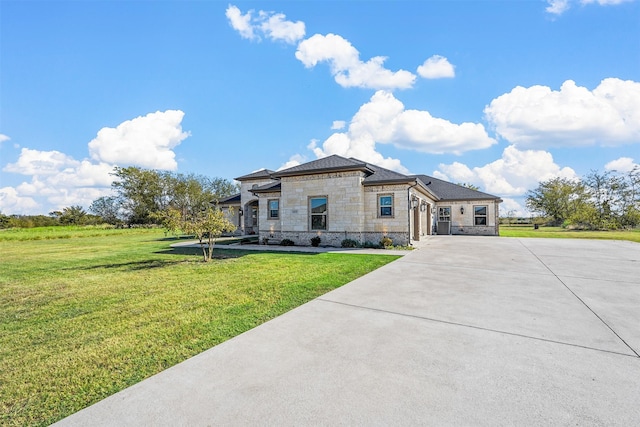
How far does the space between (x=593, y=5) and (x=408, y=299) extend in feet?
39.2

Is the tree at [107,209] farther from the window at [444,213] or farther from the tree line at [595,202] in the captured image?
the tree line at [595,202]

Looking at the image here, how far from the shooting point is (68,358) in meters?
3.19

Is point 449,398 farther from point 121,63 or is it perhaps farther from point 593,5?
point 121,63

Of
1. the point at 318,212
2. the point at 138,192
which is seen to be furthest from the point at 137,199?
the point at 318,212

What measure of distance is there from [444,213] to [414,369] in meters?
23.3

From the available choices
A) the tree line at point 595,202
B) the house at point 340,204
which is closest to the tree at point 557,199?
the tree line at point 595,202

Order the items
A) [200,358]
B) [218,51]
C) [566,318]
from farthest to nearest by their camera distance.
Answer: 1. [218,51]
2. [566,318]
3. [200,358]

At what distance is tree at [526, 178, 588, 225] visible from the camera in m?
36.2

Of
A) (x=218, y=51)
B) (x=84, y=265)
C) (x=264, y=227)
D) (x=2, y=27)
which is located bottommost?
(x=84, y=265)

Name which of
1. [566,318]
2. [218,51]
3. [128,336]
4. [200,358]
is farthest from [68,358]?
[218,51]

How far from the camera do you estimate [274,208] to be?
56.0 feet

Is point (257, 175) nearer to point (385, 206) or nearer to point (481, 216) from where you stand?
point (385, 206)

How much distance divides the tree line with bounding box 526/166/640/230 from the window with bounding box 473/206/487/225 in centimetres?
1738

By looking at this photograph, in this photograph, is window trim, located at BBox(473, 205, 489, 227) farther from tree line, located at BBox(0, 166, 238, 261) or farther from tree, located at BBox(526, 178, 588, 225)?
tree line, located at BBox(0, 166, 238, 261)
